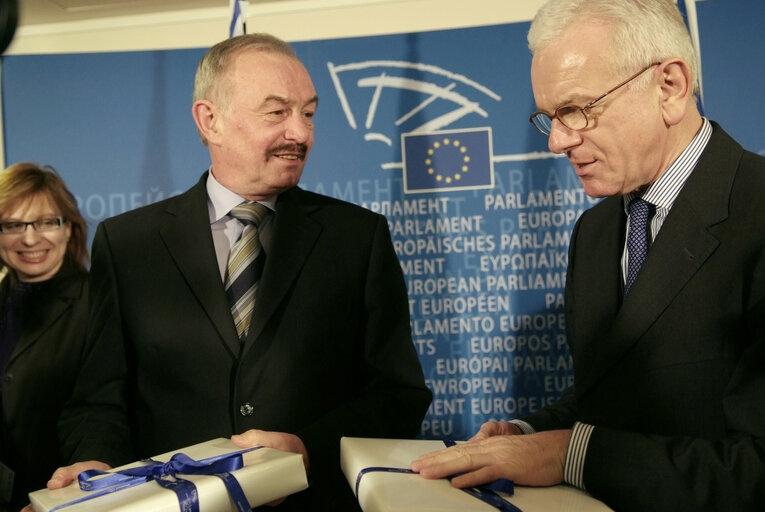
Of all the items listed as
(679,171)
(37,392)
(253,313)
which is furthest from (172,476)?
(37,392)

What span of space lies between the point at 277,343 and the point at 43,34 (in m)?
3.44

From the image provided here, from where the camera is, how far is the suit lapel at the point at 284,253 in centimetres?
213

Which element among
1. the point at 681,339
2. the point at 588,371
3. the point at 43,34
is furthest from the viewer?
the point at 43,34

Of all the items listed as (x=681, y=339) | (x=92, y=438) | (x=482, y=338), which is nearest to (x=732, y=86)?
(x=482, y=338)

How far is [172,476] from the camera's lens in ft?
5.08

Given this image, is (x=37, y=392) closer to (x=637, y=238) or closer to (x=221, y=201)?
(x=221, y=201)

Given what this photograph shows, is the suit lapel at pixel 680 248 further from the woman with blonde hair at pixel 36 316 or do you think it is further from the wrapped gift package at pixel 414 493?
the woman with blonde hair at pixel 36 316

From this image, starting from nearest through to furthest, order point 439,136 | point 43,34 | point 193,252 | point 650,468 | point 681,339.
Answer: point 650,468, point 681,339, point 193,252, point 439,136, point 43,34

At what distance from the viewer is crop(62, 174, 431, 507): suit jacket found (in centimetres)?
211

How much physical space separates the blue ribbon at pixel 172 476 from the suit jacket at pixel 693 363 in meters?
0.71

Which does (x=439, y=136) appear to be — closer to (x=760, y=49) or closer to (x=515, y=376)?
(x=515, y=376)

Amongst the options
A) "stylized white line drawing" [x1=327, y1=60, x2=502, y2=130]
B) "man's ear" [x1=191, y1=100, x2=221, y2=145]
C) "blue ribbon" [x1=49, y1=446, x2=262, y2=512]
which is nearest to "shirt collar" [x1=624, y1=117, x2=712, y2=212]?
"blue ribbon" [x1=49, y1=446, x2=262, y2=512]

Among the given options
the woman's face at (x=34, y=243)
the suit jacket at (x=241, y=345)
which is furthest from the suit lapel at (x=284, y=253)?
the woman's face at (x=34, y=243)

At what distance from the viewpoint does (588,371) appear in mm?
1751
